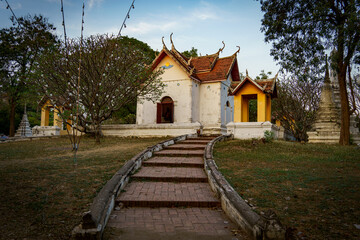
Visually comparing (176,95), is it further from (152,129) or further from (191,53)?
(191,53)

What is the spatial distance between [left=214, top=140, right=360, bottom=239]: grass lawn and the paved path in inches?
29.7

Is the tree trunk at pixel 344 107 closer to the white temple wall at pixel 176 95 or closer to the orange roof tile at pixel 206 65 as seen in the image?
the orange roof tile at pixel 206 65

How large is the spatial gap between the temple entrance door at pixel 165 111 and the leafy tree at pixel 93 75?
545 centimetres

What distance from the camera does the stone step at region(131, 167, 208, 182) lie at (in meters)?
6.45

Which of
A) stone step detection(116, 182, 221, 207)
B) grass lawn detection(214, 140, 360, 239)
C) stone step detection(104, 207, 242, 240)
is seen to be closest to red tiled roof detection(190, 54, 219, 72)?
grass lawn detection(214, 140, 360, 239)

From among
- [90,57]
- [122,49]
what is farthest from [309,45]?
[90,57]

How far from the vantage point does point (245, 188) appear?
17.8ft

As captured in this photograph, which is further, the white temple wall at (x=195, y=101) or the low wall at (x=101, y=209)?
the white temple wall at (x=195, y=101)

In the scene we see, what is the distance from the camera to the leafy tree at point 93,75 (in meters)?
13.5

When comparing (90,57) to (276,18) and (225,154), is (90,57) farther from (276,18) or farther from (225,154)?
(276,18)

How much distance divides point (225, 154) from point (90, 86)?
9077 millimetres

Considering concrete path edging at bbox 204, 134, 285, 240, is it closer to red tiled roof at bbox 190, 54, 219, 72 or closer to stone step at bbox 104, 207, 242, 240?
stone step at bbox 104, 207, 242, 240

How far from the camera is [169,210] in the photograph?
461 cm

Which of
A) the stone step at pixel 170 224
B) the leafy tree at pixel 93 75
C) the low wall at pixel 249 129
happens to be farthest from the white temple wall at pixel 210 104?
the stone step at pixel 170 224
